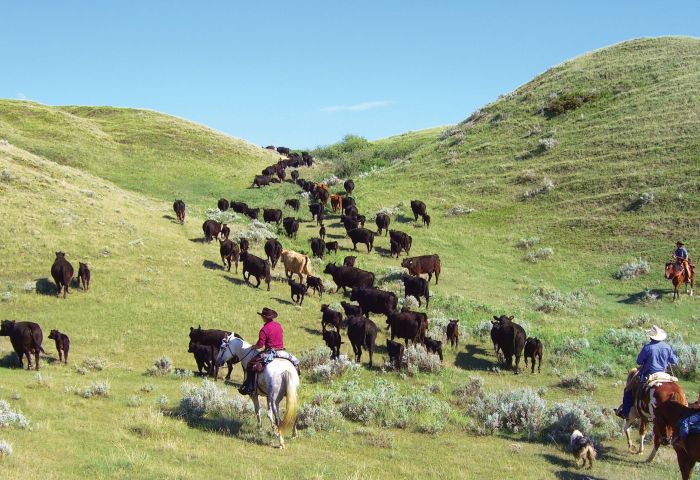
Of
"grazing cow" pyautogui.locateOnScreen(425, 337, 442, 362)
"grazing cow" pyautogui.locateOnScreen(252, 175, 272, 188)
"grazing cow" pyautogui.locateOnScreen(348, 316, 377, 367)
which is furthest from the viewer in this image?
"grazing cow" pyautogui.locateOnScreen(252, 175, 272, 188)

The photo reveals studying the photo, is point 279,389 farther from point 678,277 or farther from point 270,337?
point 678,277

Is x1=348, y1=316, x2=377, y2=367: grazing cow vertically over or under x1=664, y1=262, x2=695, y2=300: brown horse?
under

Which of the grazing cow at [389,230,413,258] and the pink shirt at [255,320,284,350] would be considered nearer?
the pink shirt at [255,320,284,350]

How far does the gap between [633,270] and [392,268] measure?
12121 mm

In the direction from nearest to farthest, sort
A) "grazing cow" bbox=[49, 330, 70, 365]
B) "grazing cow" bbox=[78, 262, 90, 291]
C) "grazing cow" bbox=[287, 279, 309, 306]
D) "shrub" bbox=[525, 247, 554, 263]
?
"grazing cow" bbox=[49, 330, 70, 365] < "grazing cow" bbox=[78, 262, 90, 291] < "grazing cow" bbox=[287, 279, 309, 306] < "shrub" bbox=[525, 247, 554, 263]

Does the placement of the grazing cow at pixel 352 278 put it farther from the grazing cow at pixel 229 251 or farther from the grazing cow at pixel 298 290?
the grazing cow at pixel 229 251

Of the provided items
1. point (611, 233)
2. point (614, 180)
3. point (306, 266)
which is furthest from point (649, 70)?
point (306, 266)

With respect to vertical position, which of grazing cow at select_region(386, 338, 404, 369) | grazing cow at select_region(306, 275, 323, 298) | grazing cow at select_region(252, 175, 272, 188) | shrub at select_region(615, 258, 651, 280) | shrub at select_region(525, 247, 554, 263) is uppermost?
grazing cow at select_region(252, 175, 272, 188)

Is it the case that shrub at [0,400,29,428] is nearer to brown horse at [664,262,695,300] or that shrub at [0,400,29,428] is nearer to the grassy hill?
the grassy hill

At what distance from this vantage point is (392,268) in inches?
1145

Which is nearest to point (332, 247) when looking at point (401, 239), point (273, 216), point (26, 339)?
point (401, 239)

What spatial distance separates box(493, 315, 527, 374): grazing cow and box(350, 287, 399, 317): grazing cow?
4319 mm

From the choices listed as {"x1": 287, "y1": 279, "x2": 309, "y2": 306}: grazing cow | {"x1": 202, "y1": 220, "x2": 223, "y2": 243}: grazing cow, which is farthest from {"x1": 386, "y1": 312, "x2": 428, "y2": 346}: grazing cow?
{"x1": 202, "y1": 220, "x2": 223, "y2": 243}: grazing cow

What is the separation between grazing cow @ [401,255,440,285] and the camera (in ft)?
90.9
